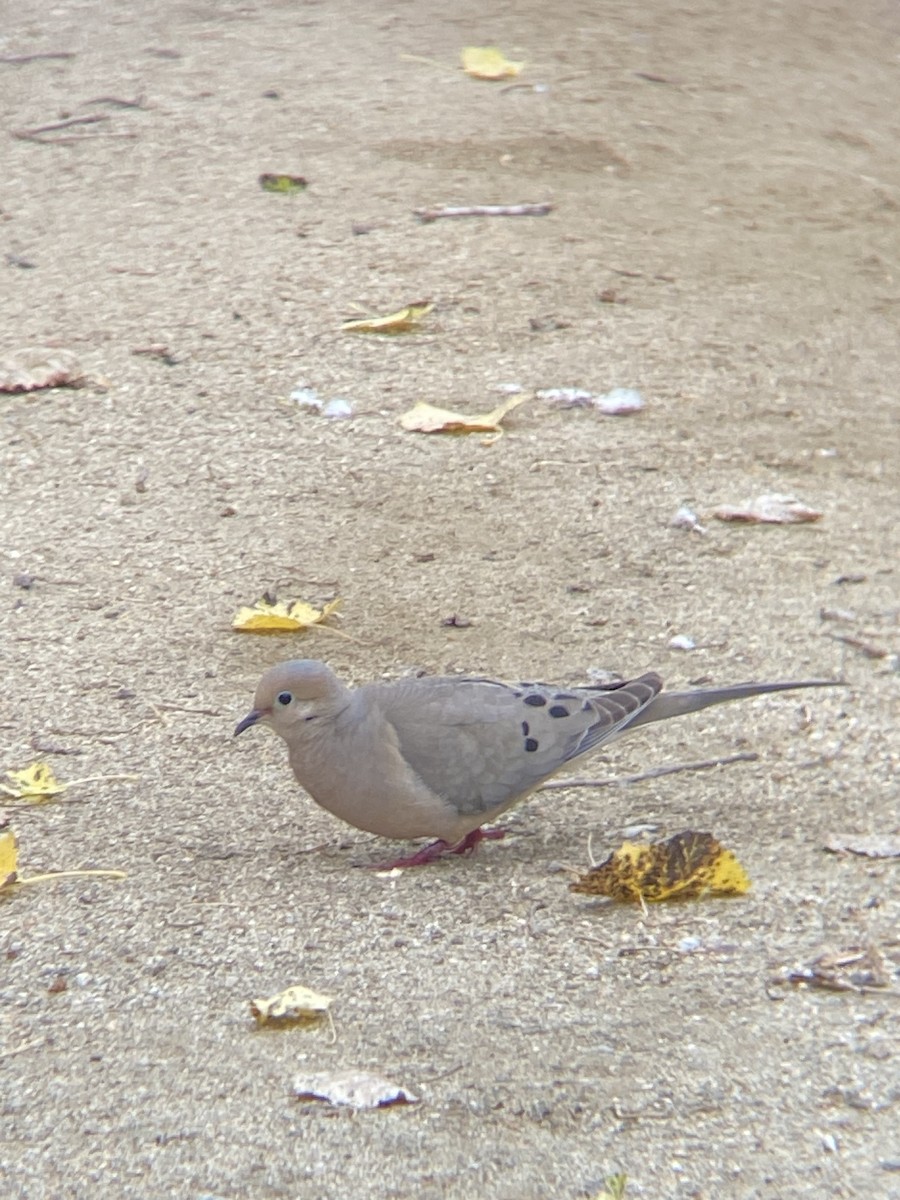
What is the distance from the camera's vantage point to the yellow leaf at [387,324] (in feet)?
20.9

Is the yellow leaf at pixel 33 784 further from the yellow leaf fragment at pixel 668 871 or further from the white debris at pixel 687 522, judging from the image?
the white debris at pixel 687 522

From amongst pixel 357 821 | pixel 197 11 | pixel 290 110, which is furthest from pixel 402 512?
pixel 197 11

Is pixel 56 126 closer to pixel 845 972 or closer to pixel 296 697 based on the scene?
pixel 296 697

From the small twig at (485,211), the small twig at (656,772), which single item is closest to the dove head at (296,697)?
the small twig at (656,772)

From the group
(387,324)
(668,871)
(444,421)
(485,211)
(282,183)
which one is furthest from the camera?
(282,183)

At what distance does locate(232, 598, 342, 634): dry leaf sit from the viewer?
4.69 meters

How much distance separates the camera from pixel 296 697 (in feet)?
12.2

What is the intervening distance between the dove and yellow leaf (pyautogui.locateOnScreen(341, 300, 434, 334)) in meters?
2.76

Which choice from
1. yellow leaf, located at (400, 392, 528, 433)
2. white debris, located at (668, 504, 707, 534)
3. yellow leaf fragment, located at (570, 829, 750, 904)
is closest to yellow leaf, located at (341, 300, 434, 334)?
yellow leaf, located at (400, 392, 528, 433)

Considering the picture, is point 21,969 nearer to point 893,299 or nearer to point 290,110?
point 893,299

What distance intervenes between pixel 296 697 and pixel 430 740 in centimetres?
31

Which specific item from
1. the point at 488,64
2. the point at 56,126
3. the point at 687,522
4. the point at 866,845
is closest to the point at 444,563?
the point at 687,522

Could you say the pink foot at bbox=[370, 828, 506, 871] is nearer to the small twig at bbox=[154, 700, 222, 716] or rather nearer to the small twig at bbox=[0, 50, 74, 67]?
the small twig at bbox=[154, 700, 222, 716]

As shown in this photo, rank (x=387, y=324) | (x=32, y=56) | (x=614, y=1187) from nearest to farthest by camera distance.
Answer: (x=614, y=1187)
(x=387, y=324)
(x=32, y=56)
